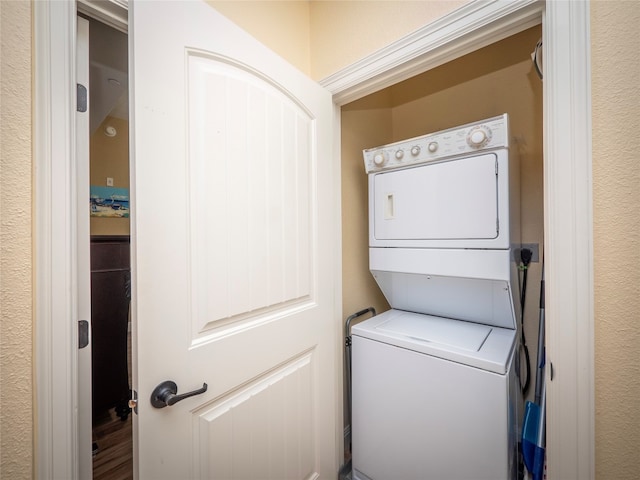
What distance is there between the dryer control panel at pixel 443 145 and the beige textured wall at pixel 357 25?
455mm

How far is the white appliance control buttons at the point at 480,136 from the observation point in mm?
1210

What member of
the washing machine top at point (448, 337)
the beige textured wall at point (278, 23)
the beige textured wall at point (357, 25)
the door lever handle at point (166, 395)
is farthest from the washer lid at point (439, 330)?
the beige textured wall at point (278, 23)

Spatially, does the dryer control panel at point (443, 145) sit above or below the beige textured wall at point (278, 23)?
below

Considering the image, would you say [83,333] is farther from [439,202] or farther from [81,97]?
[439,202]

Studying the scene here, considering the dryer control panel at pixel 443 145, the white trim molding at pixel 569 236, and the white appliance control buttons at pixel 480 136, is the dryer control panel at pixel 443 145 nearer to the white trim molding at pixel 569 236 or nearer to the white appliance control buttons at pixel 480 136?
the white appliance control buttons at pixel 480 136

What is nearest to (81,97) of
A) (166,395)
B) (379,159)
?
(166,395)

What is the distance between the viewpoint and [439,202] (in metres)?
1.36

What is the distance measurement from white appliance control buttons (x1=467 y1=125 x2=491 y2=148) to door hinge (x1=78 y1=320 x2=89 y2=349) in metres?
1.59

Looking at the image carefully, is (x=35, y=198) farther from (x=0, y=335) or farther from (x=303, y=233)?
(x=303, y=233)

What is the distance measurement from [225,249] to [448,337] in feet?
3.57

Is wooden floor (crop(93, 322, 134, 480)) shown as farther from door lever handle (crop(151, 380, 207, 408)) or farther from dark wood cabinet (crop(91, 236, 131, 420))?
door lever handle (crop(151, 380, 207, 408))

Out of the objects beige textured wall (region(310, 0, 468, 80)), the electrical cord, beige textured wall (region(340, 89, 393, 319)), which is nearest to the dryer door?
Answer: beige textured wall (region(340, 89, 393, 319))

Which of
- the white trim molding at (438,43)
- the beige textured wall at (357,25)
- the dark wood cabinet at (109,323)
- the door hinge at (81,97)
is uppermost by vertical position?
the beige textured wall at (357,25)

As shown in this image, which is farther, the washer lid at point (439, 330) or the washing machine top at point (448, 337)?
the washer lid at point (439, 330)
